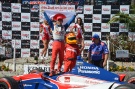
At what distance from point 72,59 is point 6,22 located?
6.53 meters

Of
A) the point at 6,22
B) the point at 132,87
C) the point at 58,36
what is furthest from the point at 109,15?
the point at 132,87

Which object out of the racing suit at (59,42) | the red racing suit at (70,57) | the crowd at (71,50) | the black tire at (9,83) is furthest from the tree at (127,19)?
the black tire at (9,83)

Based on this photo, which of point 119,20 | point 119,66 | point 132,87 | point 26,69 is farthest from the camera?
point 119,20

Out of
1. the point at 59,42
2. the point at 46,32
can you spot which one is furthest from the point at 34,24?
the point at 59,42

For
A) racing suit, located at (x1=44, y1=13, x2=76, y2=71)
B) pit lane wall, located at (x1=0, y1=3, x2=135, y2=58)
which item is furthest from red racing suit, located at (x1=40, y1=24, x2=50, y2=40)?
racing suit, located at (x1=44, y1=13, x2=76, y2=71)

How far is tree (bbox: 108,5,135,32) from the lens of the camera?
47.4ft

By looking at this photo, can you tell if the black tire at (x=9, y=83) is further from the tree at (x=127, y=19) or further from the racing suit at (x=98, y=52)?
the tree at (x=127, y=19)

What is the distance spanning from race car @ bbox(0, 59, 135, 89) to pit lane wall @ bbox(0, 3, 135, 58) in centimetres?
648

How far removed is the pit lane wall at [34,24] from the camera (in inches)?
580

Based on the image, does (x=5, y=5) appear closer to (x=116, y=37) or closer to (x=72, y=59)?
(x=116, y=37)

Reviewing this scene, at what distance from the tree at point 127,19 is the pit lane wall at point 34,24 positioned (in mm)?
146

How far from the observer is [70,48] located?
900 cm

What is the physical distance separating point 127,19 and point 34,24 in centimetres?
351

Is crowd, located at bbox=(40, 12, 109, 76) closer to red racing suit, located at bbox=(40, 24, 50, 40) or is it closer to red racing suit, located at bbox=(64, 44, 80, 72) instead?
red racing suit, located at bbox=(64, 44, 80, 72)
